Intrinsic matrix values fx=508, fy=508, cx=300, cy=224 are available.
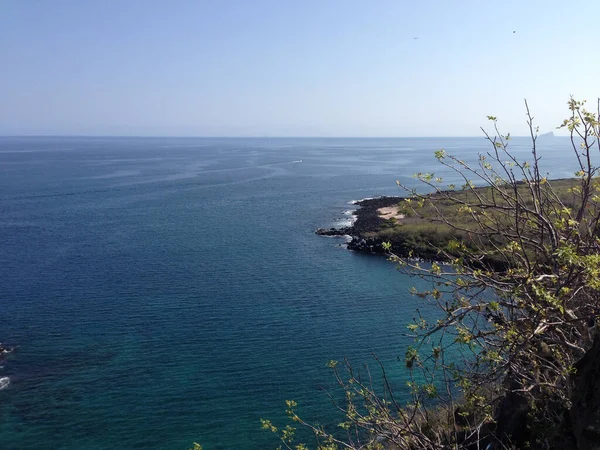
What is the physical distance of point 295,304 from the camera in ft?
109

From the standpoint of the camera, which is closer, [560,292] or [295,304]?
[560,292]

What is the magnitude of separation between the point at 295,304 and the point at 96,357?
12434mm

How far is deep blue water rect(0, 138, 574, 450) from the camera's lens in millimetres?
21781

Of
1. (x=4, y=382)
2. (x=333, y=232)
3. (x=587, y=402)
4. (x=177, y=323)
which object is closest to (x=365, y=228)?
(x=333, y=232)

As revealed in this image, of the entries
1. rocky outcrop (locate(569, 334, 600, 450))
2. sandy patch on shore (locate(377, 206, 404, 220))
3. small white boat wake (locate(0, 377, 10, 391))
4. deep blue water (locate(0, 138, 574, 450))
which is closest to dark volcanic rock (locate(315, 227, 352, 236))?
deep blue water (locate(0, 138, 574, 450))

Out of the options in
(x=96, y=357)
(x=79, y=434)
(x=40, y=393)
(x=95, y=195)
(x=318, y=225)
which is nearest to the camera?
(x=79, y=434)

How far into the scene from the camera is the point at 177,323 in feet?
101

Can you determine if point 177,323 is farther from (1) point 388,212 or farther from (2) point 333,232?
(1) point 388,212

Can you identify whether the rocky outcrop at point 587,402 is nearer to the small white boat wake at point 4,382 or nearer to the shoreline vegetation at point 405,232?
the small white boat wake at point 4,382

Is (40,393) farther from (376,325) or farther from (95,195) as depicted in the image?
(95,195)

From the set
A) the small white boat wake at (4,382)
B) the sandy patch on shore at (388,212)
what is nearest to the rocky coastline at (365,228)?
the sandy patch on shore at (388,212)

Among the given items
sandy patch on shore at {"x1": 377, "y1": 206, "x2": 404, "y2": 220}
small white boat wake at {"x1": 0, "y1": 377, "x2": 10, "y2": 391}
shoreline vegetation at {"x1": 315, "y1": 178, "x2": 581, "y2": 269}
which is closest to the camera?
small white boat wake at {"x1": 0, "y1": 377, "x2": 10, "y2": 391}

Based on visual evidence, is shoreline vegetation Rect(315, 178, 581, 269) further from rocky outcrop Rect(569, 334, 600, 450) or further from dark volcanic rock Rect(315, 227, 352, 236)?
rocky outcrop Rect(569, 334, 600, 450)

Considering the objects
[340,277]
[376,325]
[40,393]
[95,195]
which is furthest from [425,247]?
[95,195]
